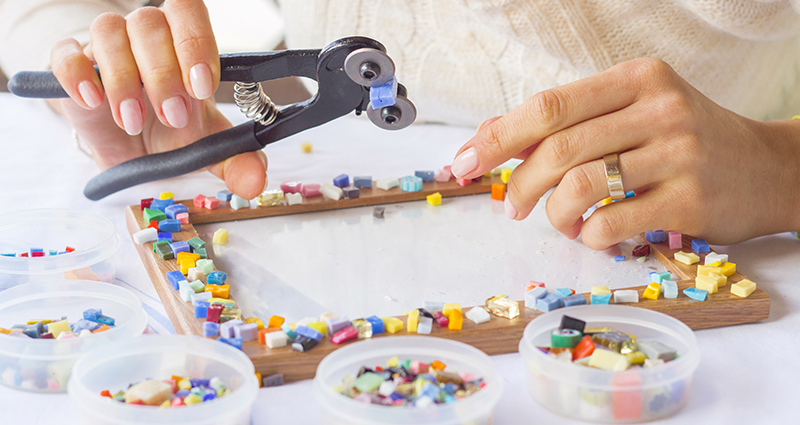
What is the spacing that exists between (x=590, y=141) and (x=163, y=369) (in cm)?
42

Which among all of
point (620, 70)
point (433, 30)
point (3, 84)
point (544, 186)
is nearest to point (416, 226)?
point (544, 186)

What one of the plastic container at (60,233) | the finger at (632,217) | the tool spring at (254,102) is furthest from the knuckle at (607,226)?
the plastic container at (60,233)

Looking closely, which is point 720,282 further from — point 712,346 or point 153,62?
point 153,62

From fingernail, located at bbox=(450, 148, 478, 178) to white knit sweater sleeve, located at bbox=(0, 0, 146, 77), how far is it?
2.43 ft

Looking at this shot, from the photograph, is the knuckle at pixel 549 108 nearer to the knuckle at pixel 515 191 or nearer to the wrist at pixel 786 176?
the knuckle at pixel 515 191

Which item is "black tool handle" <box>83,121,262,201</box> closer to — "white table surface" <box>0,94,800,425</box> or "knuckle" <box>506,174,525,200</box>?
"white table surface" <box>0,94,800,425</box>

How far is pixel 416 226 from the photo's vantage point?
0.75 m

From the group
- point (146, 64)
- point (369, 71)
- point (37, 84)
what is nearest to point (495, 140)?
→ point (369, 71)

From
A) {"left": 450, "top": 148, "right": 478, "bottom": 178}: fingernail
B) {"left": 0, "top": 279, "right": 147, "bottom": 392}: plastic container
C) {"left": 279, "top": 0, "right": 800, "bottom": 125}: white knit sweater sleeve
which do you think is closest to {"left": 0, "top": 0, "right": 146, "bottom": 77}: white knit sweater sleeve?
{"left": 279, "top": 0, "right": 800, "bottom": 125}: white knit sweater sleeve

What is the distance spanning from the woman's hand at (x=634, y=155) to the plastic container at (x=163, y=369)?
0.31 m

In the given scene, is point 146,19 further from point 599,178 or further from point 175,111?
point 599,178

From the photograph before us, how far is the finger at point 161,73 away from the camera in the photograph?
668 millimetres

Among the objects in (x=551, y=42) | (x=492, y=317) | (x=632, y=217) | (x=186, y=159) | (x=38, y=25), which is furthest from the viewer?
(x=38, y=25)

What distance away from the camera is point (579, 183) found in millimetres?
621
